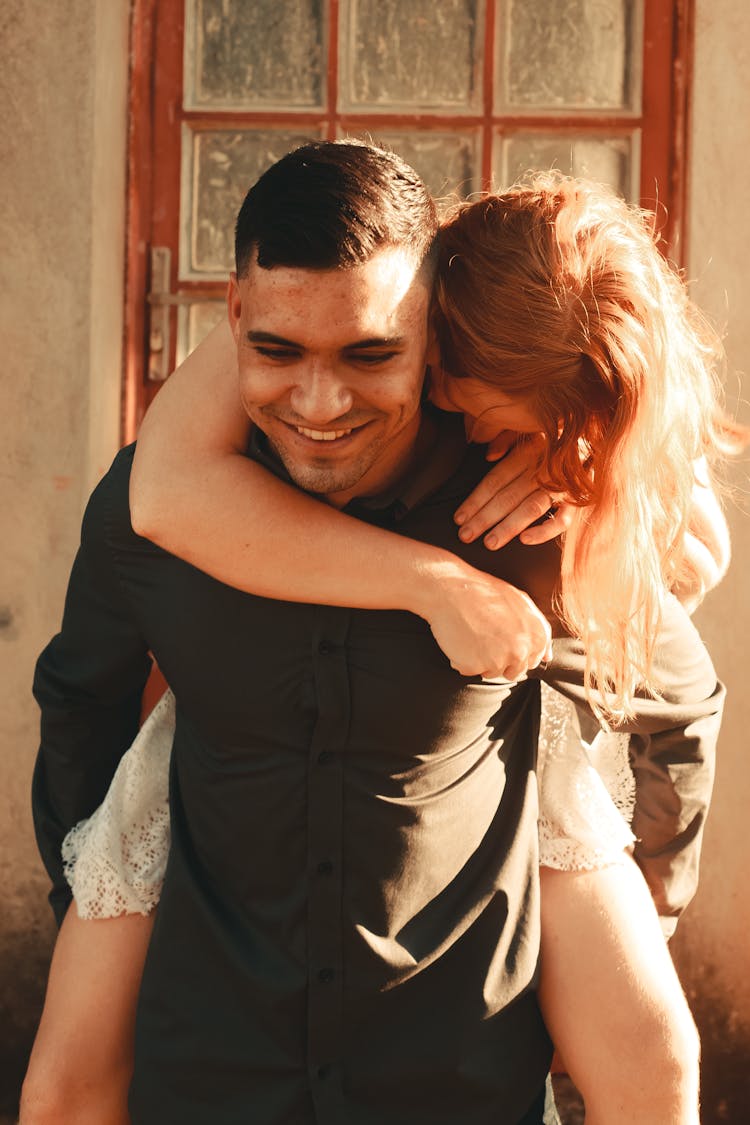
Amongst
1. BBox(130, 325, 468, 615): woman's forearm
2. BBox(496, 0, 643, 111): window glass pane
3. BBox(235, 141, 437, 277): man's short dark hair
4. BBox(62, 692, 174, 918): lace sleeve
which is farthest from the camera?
BBox(496, 0, 643, 111): window glass pane

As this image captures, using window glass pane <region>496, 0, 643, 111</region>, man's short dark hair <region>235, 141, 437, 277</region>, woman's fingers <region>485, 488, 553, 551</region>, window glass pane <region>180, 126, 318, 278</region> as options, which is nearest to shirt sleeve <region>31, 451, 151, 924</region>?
man's short dark hair <region>235, 141, 437, 277</region>

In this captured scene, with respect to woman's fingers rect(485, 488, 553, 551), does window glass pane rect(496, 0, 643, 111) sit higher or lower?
higher

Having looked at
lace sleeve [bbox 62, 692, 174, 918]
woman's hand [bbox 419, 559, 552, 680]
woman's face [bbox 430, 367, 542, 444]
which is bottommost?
lace sleeve [bbox 62, 692, 174, 918]

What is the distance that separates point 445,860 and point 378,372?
0.73 m

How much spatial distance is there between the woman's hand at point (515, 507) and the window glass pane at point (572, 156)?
1.42m

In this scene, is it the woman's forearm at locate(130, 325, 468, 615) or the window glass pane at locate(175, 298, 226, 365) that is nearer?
the woman's forearm at locate(130, 325, 468, 615)

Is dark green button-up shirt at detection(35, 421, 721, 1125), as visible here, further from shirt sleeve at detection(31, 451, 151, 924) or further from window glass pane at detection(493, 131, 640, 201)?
window glass pane at detection(493, 131, 640, 201)

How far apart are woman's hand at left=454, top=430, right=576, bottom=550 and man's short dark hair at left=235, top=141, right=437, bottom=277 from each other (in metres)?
0.32

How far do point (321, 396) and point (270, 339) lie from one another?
0.33ft

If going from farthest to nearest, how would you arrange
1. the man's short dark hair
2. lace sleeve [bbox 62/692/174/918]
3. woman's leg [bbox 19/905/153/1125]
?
lace sleeve [bbox 62/692/174/918] < woman's leg [bbox 19/905/153/1125] < the man's short dark hair

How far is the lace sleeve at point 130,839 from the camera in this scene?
1956 mm

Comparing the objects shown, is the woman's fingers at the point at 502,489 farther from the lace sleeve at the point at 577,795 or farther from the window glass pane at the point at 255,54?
the window glass pane at the point at 255,54

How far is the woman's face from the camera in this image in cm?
172

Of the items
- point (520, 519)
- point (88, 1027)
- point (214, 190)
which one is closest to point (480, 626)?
point (520, 519)
